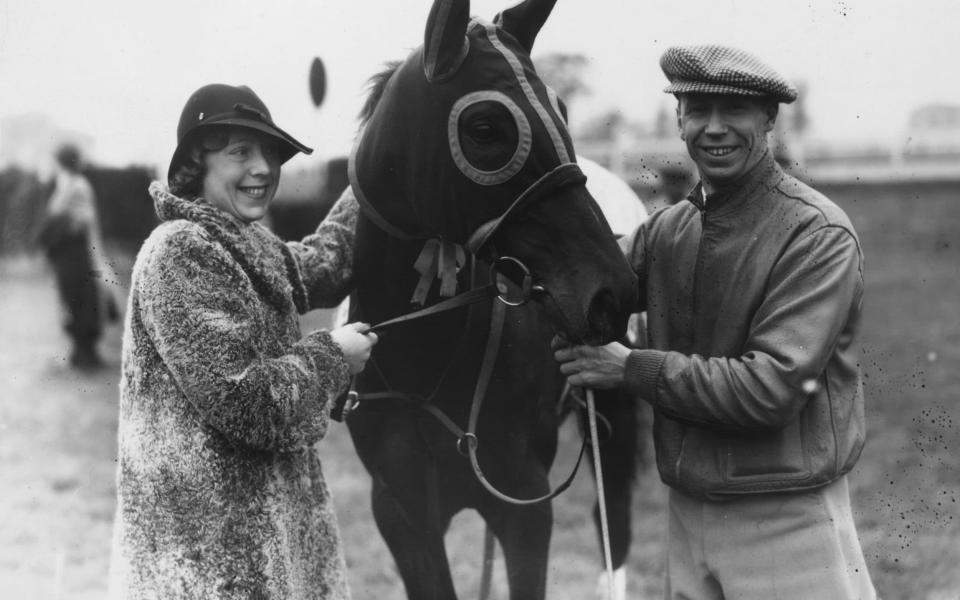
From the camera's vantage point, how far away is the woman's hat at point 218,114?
2.09m

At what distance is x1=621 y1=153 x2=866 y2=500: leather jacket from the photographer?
1977 mm

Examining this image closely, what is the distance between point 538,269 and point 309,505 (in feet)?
2.77

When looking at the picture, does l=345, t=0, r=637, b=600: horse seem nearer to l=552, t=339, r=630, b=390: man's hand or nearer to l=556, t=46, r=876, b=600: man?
l=552, t=339, r=630, b=390: man's hand

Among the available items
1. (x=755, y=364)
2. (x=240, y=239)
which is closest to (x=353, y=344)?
(x=240, y=239)

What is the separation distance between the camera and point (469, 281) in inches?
103

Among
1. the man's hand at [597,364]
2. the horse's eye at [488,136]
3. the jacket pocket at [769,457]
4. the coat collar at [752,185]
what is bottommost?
the jacket pocket at [769,457]

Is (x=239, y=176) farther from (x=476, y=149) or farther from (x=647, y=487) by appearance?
(x=647, y=487)

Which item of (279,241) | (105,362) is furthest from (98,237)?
(279,241)

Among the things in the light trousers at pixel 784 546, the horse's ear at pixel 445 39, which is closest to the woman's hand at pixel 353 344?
the horse's ear at pixel 445 39

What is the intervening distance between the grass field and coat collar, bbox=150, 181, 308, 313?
5.59ft

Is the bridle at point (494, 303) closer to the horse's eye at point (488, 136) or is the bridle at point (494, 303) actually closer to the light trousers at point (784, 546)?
the horse's eye at point (488, 136)

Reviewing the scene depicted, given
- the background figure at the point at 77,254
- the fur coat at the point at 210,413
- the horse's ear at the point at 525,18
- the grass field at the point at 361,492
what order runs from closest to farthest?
the fur coat at the point at 210,413, the horse's ear at the point at 525,18, the grass field at the point at 361,492, the background figure at the point at 77,254

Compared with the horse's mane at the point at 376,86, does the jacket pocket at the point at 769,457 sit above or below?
below

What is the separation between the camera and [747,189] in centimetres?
213
